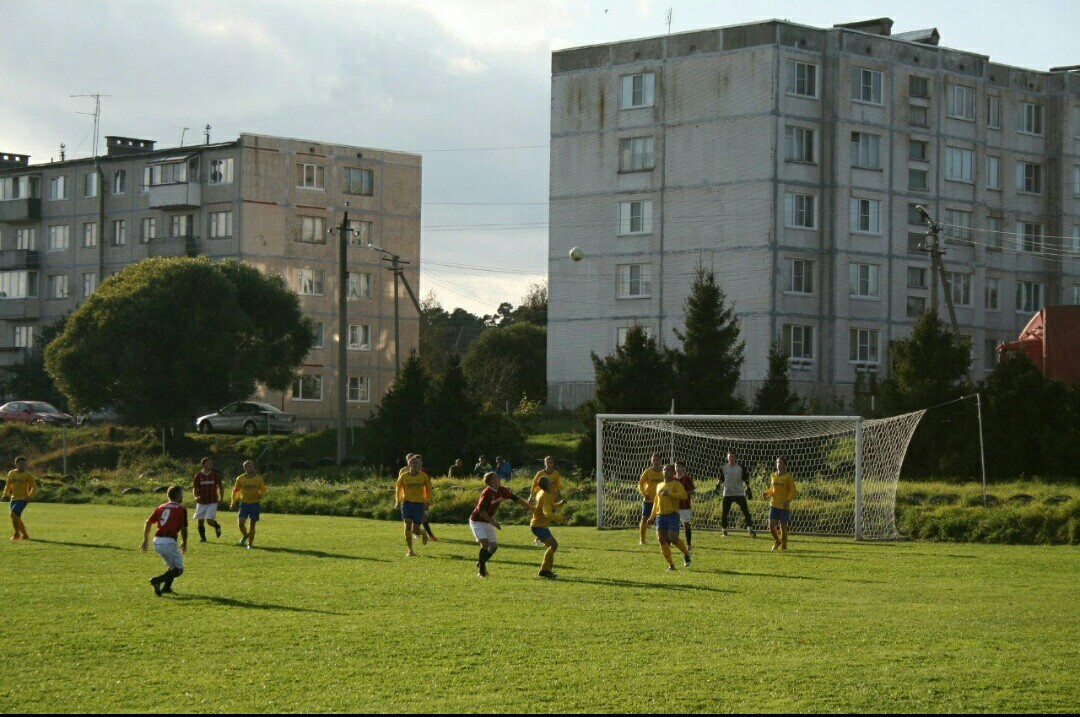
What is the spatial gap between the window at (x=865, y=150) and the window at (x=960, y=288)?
7.90 m

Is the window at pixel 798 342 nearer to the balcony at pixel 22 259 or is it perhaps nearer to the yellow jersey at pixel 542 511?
the yellow jersey at pixel 542 511

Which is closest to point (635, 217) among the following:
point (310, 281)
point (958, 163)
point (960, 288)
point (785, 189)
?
point (785, 189)

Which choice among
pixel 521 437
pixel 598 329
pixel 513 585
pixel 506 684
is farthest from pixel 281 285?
pixel 506 684

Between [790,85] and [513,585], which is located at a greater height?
[790,85]

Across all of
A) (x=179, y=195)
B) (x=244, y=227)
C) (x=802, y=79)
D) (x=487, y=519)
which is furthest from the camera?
(x=179, y=195)

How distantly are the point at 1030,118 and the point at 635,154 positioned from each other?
2304 cm

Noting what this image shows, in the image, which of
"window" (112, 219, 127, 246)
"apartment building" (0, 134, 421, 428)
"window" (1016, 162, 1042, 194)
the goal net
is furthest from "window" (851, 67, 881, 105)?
"window" (112, 219, 127, 246)

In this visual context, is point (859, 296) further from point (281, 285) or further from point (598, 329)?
point (281, 285)

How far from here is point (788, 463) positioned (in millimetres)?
41156

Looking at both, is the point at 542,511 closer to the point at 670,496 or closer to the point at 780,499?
the point at 670,496

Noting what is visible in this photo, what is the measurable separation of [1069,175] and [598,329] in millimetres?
27820

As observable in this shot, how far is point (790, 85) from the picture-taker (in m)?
66.6

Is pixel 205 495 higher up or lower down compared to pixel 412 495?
lower down

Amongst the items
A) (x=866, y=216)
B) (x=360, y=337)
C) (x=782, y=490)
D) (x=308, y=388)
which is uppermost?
(x=866, y=216)
